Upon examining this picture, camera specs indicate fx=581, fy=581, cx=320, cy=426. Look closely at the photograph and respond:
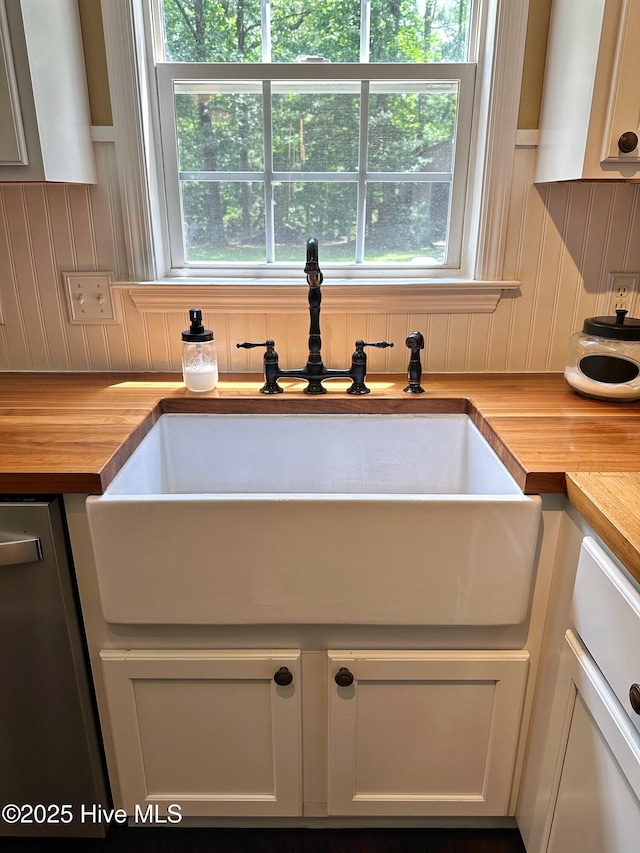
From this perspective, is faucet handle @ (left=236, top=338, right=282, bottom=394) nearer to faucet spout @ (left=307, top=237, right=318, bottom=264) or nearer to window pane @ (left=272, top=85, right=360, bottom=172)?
faucet spout @ (left=307, top=237, right=318, bottom=264)

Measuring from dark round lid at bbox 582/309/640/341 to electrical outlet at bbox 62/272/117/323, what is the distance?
115cm

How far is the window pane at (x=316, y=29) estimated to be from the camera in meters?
1.38

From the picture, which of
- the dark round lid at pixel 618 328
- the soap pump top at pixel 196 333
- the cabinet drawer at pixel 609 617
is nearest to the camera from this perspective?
the cabinet drawer at pixel 609 617

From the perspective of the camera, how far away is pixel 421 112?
1438mm

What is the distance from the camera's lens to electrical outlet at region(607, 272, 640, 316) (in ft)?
4.79

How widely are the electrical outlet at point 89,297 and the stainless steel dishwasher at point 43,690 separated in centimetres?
67

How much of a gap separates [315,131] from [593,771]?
144 centimetres

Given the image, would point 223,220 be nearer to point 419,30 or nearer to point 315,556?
point 419,30

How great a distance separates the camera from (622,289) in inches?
58.0

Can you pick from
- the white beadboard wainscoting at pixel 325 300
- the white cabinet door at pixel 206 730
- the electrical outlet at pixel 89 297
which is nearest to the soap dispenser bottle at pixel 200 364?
the white beadboard wainscoting at pixel 325 300

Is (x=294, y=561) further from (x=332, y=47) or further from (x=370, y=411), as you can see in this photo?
(x=332, y=47)

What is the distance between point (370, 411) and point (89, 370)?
77 cm

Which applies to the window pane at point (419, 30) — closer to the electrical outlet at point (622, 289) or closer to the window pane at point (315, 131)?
the window pane at point (315, 131)

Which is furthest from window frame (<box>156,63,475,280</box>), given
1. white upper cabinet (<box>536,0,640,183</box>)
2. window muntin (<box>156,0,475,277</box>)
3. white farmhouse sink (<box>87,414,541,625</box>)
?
white farmhouse sink (<box>87,414,541,625</box>)
